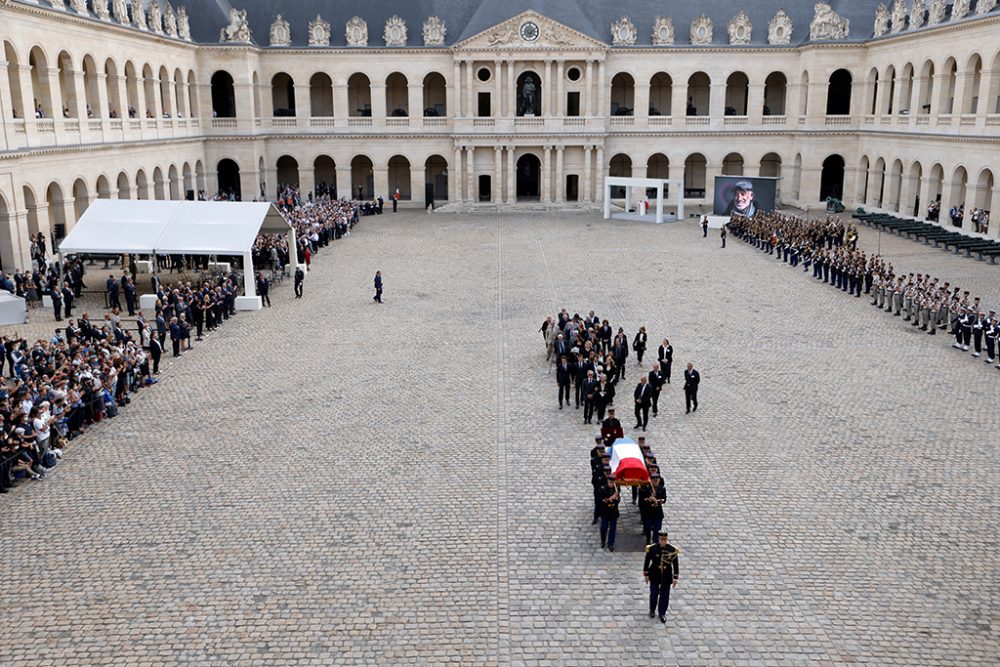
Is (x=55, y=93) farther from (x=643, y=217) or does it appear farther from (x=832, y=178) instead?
(x=832, y=178)

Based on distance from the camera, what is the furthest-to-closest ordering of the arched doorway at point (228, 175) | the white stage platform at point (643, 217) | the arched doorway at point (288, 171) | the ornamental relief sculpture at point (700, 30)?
the arched doorway at point (288, 171)
the arched doorway at point (228, 175)
the ornamental relief sculpture at point (700, 30)
the white stage platform at point (643, 217)

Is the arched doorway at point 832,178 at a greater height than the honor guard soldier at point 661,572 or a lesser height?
greater

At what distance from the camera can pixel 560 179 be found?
196 ft

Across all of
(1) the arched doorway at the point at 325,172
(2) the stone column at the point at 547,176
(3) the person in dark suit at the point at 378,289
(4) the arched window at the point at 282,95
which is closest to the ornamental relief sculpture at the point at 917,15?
(2) the stone column at the point at 547,176

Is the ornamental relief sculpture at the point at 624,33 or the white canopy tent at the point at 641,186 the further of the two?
the ornamental relief sculpture at the point at 624,33

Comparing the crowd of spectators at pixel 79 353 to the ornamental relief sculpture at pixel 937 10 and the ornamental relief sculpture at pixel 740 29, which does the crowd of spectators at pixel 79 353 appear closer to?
the ornamental relief sculpture at pixel 937 10

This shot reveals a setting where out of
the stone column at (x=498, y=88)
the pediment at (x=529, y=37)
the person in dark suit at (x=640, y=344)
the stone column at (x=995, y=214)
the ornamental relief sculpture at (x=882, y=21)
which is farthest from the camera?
the stone column at (x=498, y=88)

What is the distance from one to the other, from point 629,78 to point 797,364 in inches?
1684

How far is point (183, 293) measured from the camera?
28297 millimetres

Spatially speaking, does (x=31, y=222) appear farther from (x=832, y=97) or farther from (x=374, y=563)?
(x=832, y=97)

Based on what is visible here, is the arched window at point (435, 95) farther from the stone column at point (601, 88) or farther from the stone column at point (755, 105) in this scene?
the stone column at point (755, 105)

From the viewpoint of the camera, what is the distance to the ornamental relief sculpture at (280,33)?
2314 inches

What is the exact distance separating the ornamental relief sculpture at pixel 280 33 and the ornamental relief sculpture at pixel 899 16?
37565 millimetres

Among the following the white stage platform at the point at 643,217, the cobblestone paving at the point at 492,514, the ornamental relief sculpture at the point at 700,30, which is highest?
the ornamental relief sculpture at the point at 700,30
